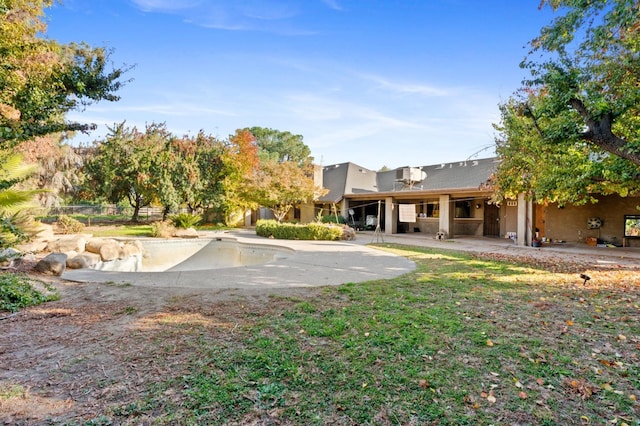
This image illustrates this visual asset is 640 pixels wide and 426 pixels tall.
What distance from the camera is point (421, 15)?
8.39m

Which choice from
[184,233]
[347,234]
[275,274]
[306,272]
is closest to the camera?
[275,274]

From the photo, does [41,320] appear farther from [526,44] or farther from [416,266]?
[526,44]

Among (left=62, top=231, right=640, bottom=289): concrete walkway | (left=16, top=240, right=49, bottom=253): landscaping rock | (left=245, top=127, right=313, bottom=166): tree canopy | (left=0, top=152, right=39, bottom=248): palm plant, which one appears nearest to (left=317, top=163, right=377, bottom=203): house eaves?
(left=62, top=231, right=640, bottom=289): concrete walkway

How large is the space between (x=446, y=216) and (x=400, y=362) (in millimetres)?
14503

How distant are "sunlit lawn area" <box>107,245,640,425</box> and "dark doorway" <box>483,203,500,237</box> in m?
13.1

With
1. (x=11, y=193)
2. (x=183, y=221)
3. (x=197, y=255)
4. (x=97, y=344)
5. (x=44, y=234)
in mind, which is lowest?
(x=197, y=255)

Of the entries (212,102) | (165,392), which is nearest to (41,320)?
(165,392)

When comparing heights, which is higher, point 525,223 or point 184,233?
point 525,223

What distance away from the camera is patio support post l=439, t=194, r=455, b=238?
52.7 ft

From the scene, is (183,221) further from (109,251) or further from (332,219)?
(332,219)

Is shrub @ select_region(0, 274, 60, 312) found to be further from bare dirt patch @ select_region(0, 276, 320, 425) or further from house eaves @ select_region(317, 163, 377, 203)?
house eaves @ select_region(317, 163, 377, 203)

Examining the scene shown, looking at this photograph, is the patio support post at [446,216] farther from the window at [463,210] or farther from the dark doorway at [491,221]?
the dark doorway at [491,221]

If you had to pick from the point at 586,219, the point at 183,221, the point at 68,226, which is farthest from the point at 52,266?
the point at 586,219

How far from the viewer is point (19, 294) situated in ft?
16.0
